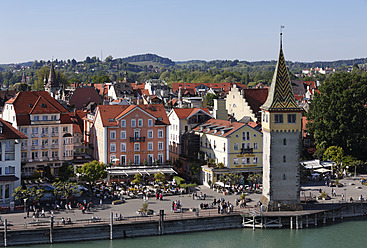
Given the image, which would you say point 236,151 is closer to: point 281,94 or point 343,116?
point 281,94

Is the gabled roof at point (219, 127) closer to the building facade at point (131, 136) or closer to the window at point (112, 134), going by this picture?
the building facade at point (131, 136)

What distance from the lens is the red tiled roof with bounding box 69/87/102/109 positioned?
126m

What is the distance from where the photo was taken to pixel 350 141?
82.8m

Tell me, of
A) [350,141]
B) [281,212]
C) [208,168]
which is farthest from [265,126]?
[350,141]

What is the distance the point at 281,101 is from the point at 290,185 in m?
8.01

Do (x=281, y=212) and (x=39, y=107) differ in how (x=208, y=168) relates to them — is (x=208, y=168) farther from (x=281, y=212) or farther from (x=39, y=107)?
(x=39, y=107)

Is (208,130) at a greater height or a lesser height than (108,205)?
greater

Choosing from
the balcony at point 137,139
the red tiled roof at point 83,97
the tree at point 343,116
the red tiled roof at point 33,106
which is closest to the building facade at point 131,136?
the balcony at point 137,139

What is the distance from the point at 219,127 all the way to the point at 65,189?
22.0 m

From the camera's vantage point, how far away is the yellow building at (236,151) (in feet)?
237

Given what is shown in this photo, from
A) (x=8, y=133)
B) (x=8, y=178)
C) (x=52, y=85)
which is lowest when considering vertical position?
(x=8, y=178)

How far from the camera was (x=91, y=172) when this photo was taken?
6769 cm

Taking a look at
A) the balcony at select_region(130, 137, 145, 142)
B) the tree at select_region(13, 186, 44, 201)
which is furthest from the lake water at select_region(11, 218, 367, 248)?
the balcony at select_region(130, 137, 145, 142)

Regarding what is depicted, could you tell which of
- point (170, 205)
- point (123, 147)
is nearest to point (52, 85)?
point (123, 147)
